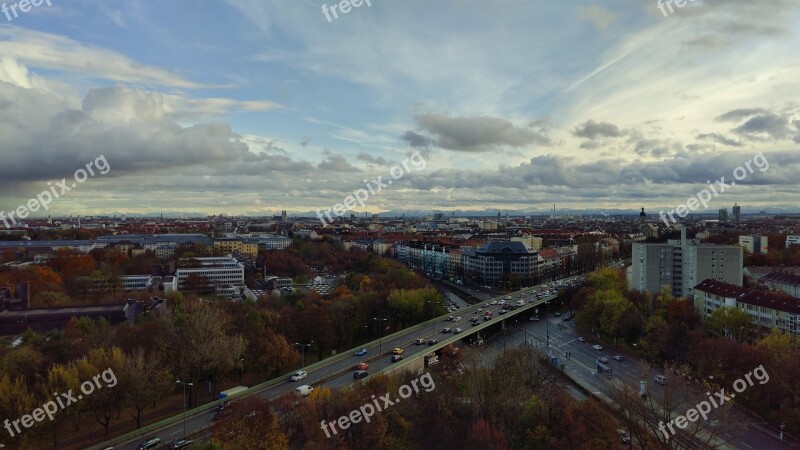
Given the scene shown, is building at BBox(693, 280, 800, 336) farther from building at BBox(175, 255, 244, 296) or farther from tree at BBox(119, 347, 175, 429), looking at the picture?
building at BBox(175, 255, 244, 296)

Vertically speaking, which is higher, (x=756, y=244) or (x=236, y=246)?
(x=756, y=244)

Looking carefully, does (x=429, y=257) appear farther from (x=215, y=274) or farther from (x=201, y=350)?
(x=201, y=350)

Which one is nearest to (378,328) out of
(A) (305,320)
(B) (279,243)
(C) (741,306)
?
(A) (305,320)

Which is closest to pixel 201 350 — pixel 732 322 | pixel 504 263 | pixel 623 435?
pixel 623 435

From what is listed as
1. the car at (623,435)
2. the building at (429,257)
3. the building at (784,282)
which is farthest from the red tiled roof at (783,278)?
the building at (429,257)

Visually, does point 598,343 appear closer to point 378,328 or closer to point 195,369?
point 378,328

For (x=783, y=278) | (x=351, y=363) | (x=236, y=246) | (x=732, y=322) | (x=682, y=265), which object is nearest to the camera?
(x=351, y=363)

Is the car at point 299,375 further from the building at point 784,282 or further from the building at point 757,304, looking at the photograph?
the building at point 784,282
